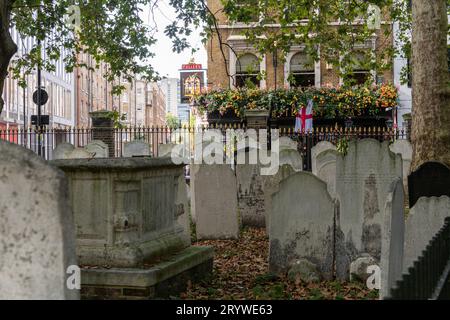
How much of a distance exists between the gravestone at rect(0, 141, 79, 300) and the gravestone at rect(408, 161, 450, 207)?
21.7ft

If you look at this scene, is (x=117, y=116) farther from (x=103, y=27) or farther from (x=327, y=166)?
(x=327, y=166)

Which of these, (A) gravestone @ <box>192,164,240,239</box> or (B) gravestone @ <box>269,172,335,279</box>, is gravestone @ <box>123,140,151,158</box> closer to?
(A) gravestone @ <box>192,164,240,239</box>

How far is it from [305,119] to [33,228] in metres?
22.3

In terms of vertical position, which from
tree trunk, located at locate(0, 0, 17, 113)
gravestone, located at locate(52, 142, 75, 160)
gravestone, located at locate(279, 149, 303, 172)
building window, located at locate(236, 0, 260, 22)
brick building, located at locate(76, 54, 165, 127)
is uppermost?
brick building, located at locate(76, 54, 165, 127)

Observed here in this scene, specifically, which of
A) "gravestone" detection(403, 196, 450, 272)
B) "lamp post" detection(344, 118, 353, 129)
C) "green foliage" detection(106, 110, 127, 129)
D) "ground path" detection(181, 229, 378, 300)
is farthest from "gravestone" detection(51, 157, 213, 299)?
"lamp post" detection(344, 118, 353, 129)

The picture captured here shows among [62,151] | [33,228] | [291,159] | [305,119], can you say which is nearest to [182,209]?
[33,228]

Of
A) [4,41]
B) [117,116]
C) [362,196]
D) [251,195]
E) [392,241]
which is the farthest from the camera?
[117,116]

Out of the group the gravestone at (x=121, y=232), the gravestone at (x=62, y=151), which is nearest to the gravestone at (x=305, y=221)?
the gravestone at (x=121, y=232)

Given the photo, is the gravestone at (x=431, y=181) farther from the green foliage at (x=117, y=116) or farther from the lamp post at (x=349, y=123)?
the lamp post at (x=349, y=123)

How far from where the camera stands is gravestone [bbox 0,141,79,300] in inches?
114

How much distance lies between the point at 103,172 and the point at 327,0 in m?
10.8

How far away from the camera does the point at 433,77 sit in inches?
492

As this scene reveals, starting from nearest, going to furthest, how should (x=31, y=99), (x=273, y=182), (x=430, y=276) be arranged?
1. (x=430, y=276)
2. (x=273, y=182)
3. (x=31, y=99)
